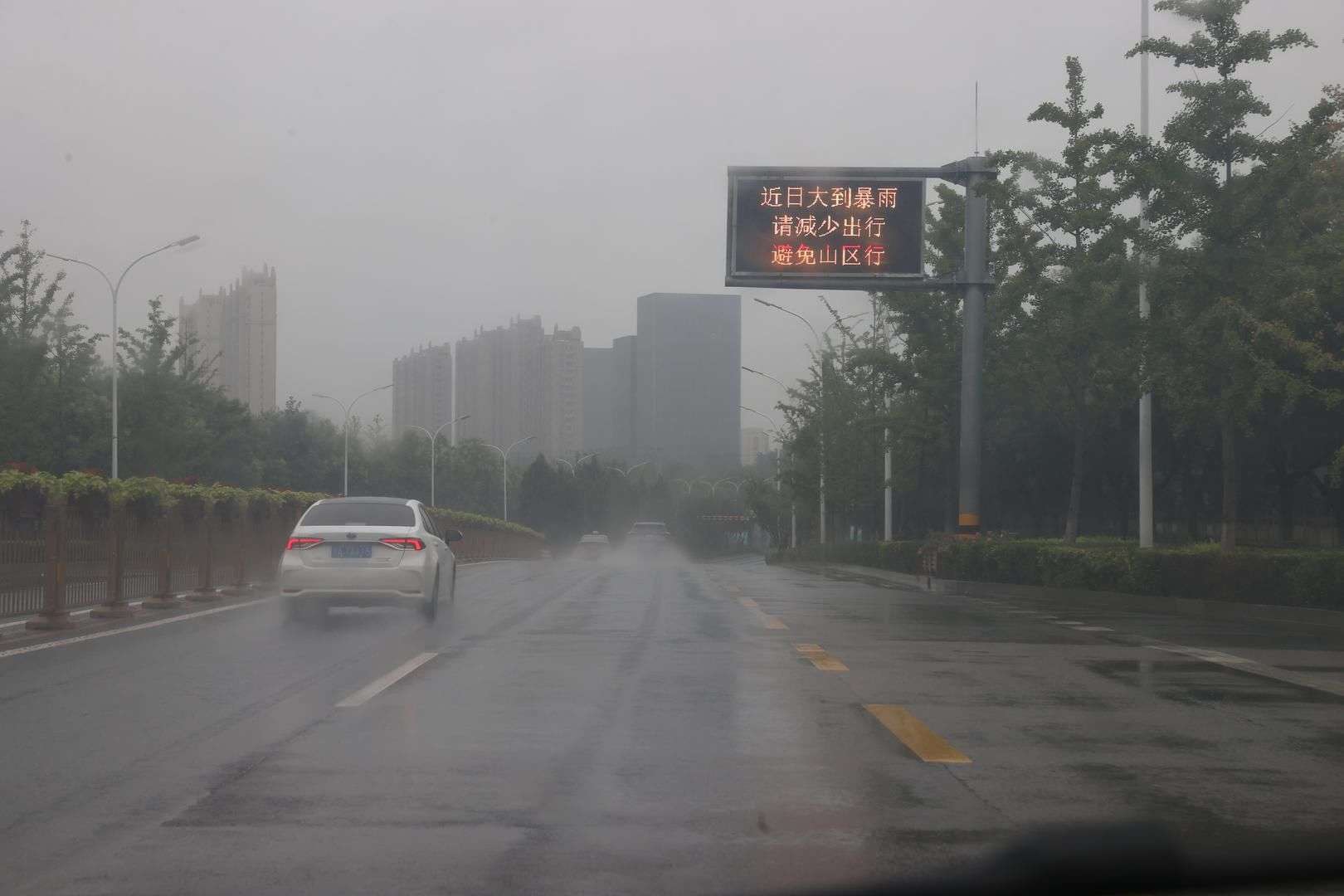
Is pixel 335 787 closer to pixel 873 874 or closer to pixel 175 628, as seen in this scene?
pixel 873 874

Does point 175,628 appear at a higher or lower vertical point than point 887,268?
lower

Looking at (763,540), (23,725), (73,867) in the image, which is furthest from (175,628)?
(763,540)

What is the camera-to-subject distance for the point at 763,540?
14712 centimetres

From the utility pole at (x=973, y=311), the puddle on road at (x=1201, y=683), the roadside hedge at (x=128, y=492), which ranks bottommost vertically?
the puddle on road at (x=1201, y=683)

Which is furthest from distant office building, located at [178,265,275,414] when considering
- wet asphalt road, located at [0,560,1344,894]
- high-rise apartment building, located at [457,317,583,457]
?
wet asphalt road, located at [0,560,1344,894]

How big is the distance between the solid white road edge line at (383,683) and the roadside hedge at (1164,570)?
446 inches

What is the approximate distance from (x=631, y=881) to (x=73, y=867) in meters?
2.07

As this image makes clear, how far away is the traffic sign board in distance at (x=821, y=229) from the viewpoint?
1099 inches

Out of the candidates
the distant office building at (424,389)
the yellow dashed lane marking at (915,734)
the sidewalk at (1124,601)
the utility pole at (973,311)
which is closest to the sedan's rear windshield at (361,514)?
the yellow dashed lane marking at (915,734)

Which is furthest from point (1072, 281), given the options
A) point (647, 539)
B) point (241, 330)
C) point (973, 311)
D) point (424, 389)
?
point (424, 389)

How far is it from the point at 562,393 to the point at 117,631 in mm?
151358

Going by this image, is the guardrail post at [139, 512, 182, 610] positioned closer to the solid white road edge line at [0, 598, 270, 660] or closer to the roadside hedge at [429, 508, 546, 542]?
the solid white road edge line at [0, 598, 270, 660]

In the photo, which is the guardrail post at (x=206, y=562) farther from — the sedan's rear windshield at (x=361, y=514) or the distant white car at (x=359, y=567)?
the distant white car at (x=359, y=567)

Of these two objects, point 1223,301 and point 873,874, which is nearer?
point 873,874
